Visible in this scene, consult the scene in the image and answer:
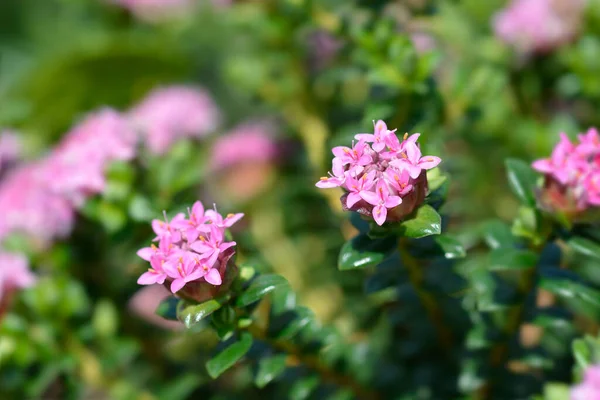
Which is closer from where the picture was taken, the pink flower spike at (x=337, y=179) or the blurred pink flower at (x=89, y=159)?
the pink flower spike at (x=337, y=179)

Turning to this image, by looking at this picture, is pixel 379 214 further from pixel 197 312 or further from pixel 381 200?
pixel 197 312

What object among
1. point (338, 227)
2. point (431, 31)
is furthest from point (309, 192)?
point (431, 31)

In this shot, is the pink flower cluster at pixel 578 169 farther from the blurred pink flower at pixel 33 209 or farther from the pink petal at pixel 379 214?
the blurred pink flower at pixel 33 209

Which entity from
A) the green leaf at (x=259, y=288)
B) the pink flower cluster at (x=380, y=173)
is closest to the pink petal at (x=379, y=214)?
the pink flower cluster at (x=380, y=173)

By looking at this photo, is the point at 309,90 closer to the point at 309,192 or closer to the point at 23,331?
the point at 309,192

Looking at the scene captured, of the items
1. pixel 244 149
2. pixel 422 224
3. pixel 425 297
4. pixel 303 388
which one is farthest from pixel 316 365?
pixel 244 149

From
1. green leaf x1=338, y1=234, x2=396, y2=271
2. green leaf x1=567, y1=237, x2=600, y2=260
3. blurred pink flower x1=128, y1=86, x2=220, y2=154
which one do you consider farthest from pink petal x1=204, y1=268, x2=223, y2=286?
blurred pink flower x1=128, y1=86, x2=220, y2=154

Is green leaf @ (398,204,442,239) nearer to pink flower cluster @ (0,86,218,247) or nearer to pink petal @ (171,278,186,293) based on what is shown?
pink petal @ (171,278,186,293)
